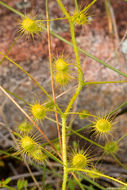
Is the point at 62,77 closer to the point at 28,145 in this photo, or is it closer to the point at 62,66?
the point at 62,66

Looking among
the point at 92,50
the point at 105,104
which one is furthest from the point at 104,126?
the point at 92,50

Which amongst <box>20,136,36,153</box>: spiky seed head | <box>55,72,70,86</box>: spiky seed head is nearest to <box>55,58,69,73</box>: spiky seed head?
<box>55,72,70,86</box>: spiky seed head

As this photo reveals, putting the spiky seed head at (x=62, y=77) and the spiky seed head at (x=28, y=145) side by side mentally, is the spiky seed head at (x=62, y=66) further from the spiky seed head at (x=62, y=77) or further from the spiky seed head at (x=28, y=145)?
the spiky seed head at (x=28, y=145)

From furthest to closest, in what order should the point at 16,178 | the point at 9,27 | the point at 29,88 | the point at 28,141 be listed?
the point at 9,27
the point at 29,88
the point at 16,178
the point at 28,141

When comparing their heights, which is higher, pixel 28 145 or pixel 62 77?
pixel 62 77

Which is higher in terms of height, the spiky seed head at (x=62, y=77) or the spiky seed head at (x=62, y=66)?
the spiky seed head at (x=62, y=66)

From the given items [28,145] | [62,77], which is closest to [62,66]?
[62,77]

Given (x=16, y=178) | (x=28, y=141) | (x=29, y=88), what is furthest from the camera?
(x=29, y=88)

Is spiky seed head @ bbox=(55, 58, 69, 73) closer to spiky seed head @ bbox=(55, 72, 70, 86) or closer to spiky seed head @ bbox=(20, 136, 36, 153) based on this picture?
spiky seed head @ bbox=(55, 72, 70, 86)

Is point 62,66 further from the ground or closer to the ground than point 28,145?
further from the ground

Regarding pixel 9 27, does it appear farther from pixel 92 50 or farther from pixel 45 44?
pixel 92 50

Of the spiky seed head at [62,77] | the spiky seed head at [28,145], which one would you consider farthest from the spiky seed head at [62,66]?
the spiky seed head at [28,145]
